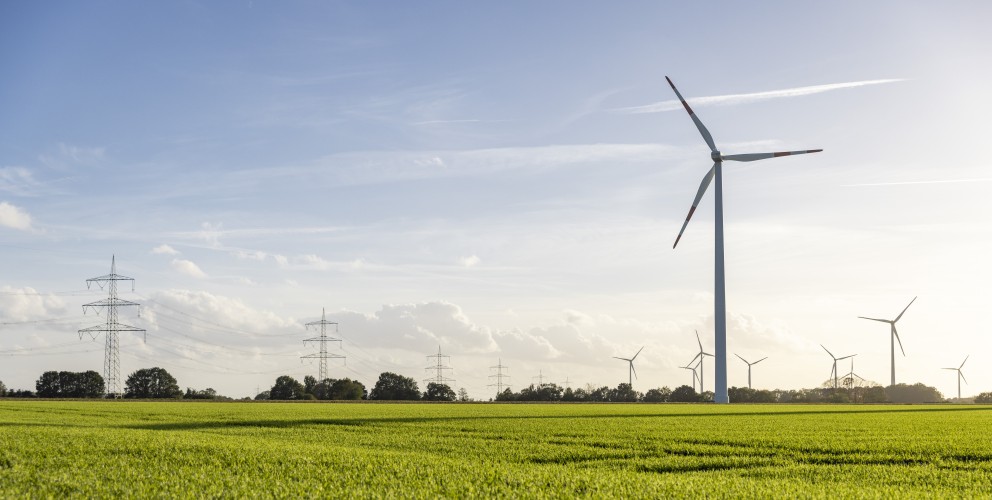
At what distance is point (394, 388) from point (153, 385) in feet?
179

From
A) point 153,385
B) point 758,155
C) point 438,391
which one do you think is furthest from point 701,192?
point 153,385

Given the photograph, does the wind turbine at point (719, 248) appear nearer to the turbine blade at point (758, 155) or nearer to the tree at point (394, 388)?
the turbine blade at point (758, 155)

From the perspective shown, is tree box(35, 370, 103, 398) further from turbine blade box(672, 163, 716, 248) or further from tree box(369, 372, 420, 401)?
turbine blade box(672, 163, 716, 248)

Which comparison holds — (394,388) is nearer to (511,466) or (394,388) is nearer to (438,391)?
(438,391)

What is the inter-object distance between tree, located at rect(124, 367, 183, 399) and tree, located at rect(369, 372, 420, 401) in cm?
4360

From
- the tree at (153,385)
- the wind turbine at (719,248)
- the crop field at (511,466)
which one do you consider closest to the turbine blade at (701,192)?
the wind turbine at (719,248)

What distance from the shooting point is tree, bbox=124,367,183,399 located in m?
186

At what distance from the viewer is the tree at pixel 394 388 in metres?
192

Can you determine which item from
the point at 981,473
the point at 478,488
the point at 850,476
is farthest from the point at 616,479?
the point at 981,473

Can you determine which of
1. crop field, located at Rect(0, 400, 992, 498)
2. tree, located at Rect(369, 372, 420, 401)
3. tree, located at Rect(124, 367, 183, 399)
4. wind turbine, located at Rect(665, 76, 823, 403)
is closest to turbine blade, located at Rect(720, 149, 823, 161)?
wind turbine, located at Rect(665, 76, 823, 403)

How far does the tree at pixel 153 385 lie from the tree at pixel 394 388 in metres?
43.6

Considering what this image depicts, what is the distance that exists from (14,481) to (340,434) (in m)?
23.7

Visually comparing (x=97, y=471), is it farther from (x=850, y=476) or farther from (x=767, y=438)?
(x=767, y=438)

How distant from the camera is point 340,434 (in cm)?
4522
